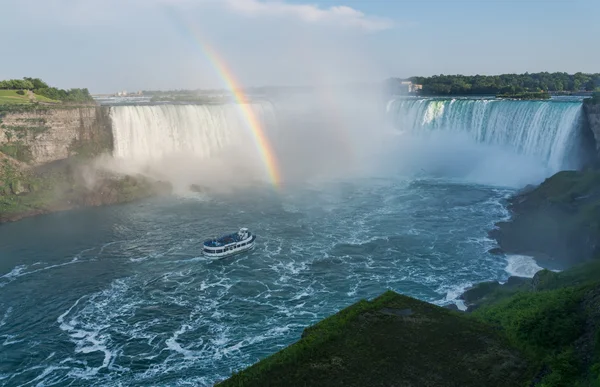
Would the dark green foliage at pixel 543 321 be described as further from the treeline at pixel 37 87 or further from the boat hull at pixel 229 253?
the treeline at pixel 37 87

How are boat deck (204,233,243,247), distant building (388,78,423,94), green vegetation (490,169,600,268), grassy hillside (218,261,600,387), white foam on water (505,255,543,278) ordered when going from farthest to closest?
distant building (388,78,423,94) → boat deck (204,233,243,247) → green vegetation (490,169,600,268) → white foam on water (505,255,543,278) → grassy hillside (218,261,600,387)

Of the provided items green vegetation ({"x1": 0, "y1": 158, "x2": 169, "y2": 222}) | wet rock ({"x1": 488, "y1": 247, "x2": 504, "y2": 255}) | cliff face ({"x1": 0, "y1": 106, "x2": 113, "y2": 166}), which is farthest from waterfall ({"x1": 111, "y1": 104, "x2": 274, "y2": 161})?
wet rock ({"x1": 488, "y1": 247, "x2": 504, "y2": 255})

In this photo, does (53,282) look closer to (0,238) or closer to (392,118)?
(0,238)

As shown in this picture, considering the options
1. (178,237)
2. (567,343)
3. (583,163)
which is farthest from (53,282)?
(583,163)

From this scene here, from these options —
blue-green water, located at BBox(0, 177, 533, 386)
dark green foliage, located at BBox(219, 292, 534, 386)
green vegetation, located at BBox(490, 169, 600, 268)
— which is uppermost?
dark green foliage, located at BBox(219, 292, 534, 386)

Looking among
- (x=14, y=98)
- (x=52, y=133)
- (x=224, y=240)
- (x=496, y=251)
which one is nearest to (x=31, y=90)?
(x=14, y=98)

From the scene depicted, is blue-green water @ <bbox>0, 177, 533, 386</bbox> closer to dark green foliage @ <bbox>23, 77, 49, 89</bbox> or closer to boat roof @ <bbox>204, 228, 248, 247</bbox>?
boat roof @ <bbox>204, 228, 248, 247</bbox>
